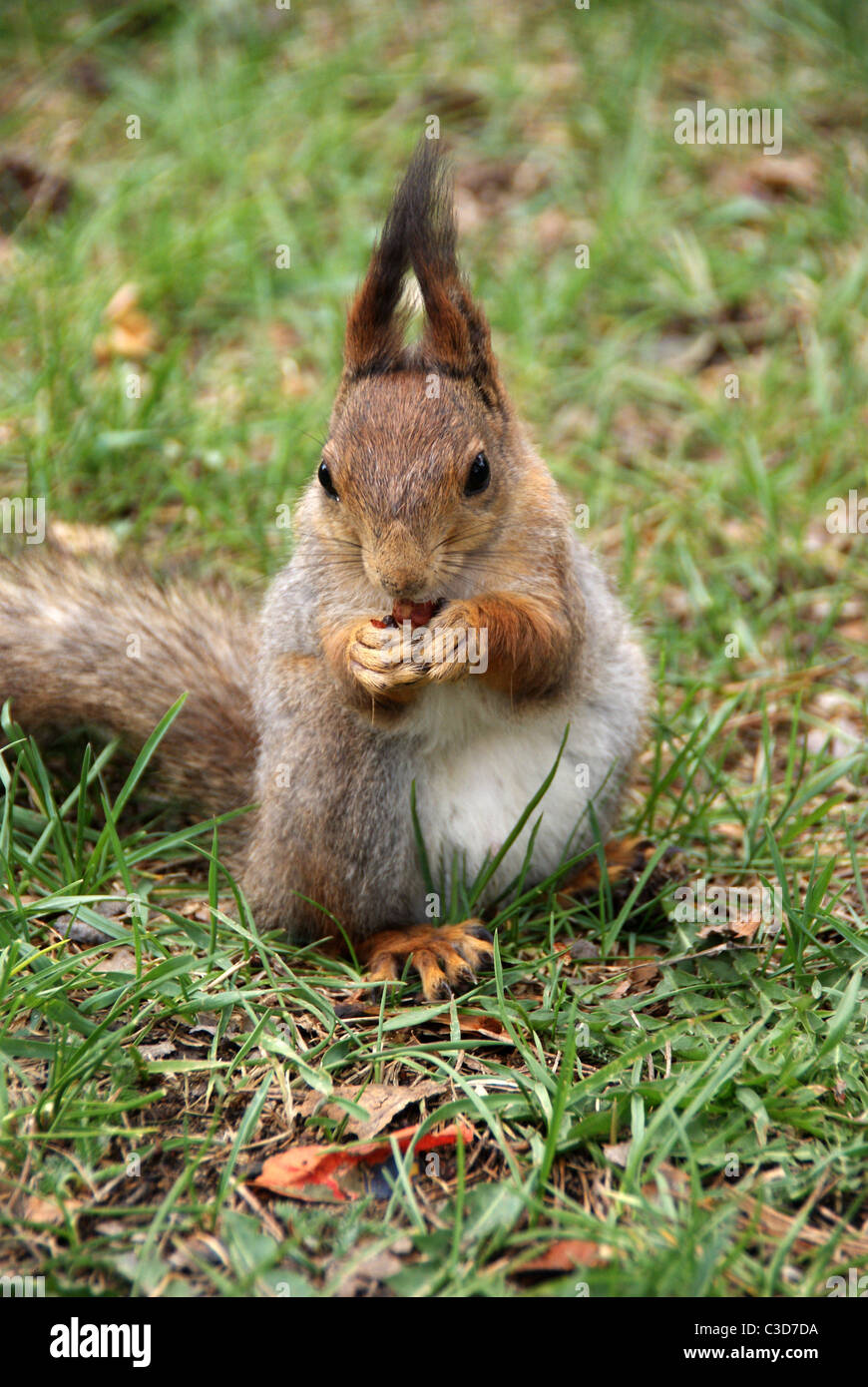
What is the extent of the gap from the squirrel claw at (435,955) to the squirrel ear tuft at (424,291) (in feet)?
3.40

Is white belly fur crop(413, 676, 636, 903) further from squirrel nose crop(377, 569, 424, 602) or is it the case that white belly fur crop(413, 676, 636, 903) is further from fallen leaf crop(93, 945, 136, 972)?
fallen leaf crop(93, 945, 136, 972)

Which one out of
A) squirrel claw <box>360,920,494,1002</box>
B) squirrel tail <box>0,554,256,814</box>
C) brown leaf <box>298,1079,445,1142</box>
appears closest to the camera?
brown leaf <box>298,1079,445,1142</box>

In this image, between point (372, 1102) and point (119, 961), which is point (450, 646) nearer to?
point (372, 1102)

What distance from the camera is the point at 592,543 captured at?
12.1 ft

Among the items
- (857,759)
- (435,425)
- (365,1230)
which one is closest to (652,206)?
(857,759)

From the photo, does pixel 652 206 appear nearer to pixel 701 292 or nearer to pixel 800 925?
pixel 701 292

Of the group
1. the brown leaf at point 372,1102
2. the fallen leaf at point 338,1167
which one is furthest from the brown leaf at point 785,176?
the fallen leaf at point 338,1167

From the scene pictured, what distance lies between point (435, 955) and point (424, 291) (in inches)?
47.5

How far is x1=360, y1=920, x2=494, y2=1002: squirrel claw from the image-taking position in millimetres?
2369

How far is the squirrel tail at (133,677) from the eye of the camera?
273 cm

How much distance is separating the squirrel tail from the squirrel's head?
485mm

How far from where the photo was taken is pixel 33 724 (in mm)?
2771

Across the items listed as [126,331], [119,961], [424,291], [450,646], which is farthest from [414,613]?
[126,331]

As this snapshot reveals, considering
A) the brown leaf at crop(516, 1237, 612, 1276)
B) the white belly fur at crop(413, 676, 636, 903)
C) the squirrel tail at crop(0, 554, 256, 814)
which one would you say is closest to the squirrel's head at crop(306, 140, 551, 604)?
the white belly fur at crop(413, 676, 636, 903)
